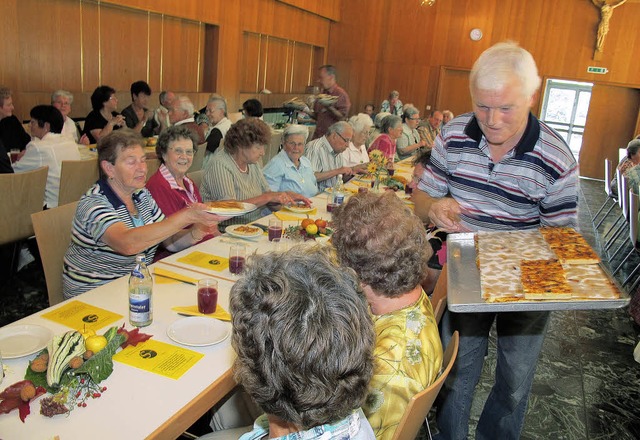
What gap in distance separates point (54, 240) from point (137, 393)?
128cm

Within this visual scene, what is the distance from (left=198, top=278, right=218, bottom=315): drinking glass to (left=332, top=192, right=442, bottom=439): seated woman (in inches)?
22.8

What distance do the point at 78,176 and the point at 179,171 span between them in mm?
1319

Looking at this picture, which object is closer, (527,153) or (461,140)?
(527,153)

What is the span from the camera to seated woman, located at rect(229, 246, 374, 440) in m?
1.00

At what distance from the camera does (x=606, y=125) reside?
41.1 ft

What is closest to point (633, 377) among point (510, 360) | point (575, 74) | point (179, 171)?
point (510, 360)

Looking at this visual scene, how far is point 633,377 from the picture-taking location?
3.55 metres

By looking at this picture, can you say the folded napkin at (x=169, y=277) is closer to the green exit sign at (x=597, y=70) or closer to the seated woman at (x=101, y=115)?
the seated woman at (x=101, y=115)

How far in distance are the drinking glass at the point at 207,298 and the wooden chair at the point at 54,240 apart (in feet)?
2.98

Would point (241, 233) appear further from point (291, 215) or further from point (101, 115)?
point (101, 115)

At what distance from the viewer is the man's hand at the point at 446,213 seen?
223 cm

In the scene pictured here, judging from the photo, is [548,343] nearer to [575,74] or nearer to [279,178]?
[279,178]

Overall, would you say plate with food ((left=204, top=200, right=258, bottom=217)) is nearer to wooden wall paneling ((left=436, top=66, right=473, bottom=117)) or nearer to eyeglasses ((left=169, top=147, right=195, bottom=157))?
eyeglasses ((left=169, top=147, right=195, bottom=157))

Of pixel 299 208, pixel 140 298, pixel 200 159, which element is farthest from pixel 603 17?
pixel 140 298
